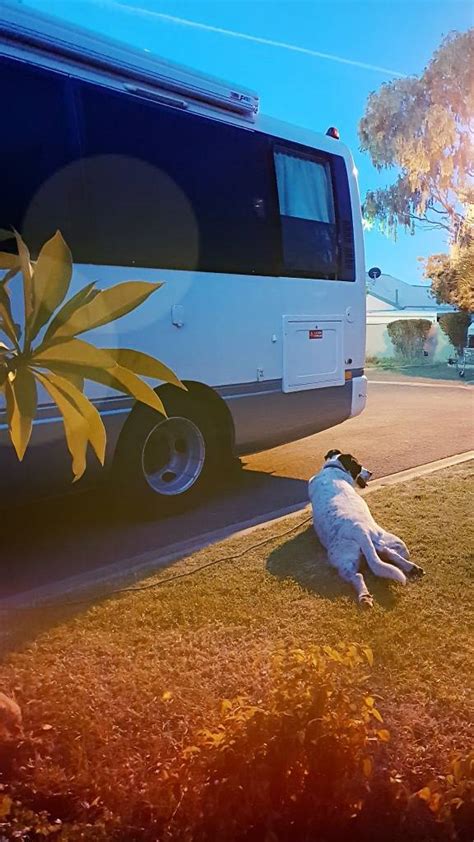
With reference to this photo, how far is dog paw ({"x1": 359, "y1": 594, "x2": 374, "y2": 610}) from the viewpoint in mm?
3695

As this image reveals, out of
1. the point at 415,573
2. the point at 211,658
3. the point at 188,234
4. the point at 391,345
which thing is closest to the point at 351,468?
the point at 415,573

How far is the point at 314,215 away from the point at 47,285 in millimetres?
5609

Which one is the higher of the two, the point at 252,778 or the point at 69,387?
the point at 69,387

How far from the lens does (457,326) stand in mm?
23172

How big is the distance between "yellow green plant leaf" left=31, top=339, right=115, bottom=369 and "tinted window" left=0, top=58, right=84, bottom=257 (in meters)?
3.25

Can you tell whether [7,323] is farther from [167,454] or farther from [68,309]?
[167,454]

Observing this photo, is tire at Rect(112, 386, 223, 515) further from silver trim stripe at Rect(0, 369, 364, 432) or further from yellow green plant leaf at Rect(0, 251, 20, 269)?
yellow green plant leaf at Rect(0, 251, 20, 269)

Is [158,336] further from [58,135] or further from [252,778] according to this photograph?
[252,778]

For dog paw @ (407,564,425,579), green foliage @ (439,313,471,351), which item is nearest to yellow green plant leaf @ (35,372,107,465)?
dog paw @ (407,564,425,579)

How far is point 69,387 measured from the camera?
147 centimetres

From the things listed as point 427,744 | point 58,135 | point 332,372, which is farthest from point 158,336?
point 427,744

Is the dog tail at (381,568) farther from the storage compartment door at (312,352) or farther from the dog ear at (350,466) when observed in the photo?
the storage compartment door at (312,352)

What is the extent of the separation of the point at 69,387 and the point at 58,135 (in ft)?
12.3

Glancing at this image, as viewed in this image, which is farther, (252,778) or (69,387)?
(252,778)
